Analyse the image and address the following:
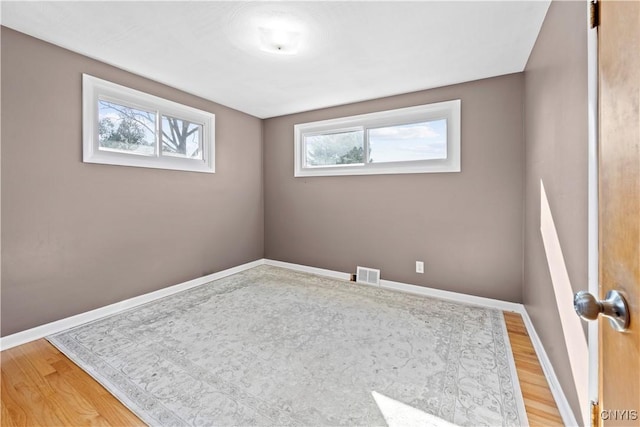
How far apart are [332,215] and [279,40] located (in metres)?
2.28

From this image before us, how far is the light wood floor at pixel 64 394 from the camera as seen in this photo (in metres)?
1.41

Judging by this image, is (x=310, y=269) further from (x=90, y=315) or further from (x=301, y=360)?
(x=90, y=315)

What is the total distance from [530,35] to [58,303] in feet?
14.5

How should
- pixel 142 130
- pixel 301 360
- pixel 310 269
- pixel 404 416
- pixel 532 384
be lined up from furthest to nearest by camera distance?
pixel 310 269
pixel 142 130
pixel 301 360
pixel 532 384
pixel 404 416

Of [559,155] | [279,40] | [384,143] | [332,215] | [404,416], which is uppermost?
[279,40]

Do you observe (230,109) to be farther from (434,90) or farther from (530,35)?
(530,35)

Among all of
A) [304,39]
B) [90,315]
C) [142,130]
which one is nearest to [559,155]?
[304,39]

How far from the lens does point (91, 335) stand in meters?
2.23

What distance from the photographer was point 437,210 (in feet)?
10.3

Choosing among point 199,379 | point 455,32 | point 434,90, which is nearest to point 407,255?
point 434,90

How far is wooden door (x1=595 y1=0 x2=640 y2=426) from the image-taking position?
519 millimetres

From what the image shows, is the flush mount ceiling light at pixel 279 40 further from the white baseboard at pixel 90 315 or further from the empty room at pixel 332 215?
the white baseboard at pixel 90 315

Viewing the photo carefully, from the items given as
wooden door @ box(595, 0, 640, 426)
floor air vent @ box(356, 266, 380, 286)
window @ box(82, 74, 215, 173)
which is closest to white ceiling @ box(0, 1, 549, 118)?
window @ box(82, 74, 215, 173)

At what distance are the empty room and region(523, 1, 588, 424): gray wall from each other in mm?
22
